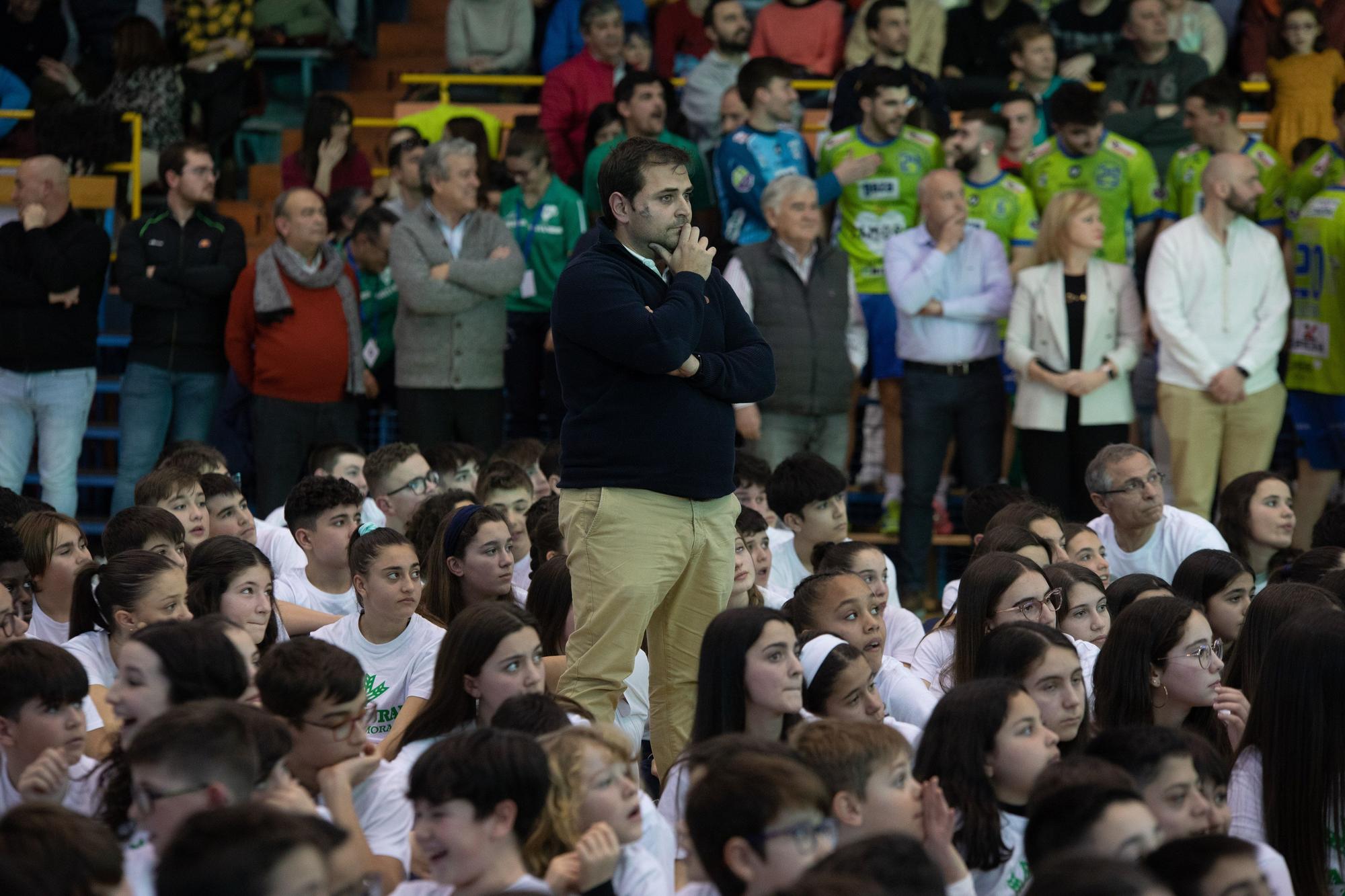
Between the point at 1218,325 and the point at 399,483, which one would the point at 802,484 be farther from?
the point at 1218,325

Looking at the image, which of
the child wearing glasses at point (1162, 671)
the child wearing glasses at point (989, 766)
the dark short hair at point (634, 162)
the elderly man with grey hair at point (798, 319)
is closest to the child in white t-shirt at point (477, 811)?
the child wearing glasses at point (989, 766)

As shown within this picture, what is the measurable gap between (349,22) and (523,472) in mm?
6674

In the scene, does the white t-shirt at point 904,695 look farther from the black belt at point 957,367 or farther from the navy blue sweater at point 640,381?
the black belt at point 957,367

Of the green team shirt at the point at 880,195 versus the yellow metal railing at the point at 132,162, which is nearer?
the green team shirt at the point at 880,195

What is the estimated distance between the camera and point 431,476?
7754 millimetres

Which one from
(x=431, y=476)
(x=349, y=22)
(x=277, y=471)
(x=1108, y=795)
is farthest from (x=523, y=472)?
(x=349, y=22)

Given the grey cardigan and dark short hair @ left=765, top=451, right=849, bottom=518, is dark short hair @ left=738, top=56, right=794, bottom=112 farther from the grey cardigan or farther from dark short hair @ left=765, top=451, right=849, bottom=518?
dark short hair @ left=765, top=451, right=849, bottom=518

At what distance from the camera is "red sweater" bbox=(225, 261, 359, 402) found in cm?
900

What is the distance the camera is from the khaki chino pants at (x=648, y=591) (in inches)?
186

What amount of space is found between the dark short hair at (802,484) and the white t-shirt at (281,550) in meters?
2.05

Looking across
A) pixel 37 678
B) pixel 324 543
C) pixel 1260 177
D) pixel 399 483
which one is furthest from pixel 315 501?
pixel 1260 177

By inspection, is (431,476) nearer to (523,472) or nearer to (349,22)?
(523,472)

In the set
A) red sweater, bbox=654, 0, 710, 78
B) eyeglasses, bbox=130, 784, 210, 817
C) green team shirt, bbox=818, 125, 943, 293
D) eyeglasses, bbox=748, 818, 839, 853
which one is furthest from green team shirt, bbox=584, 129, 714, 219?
eyeglasses, bbox=748, 818, 839, 853

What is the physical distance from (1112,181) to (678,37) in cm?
363
